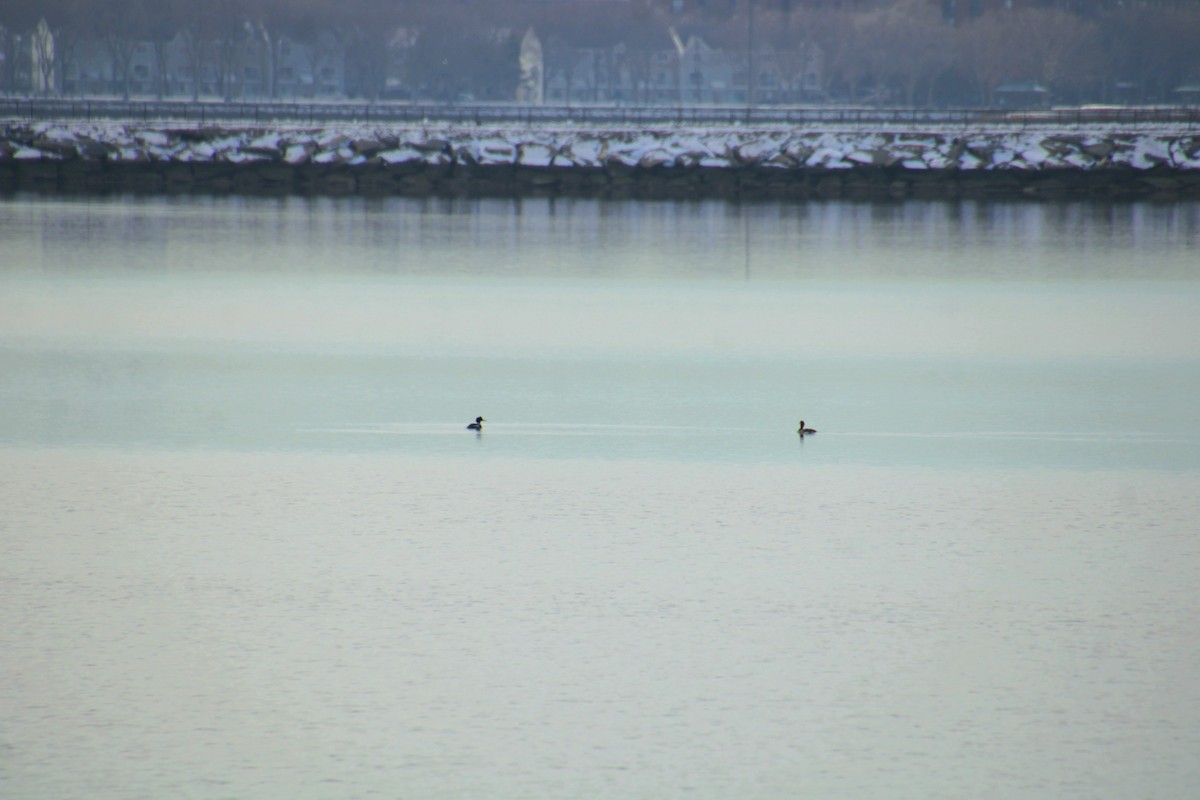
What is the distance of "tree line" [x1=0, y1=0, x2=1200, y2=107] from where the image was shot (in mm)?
64562

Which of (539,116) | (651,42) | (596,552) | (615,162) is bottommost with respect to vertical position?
(596,552)

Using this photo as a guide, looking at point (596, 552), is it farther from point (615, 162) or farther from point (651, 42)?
point (651, 42)

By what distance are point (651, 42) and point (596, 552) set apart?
77.8 metres

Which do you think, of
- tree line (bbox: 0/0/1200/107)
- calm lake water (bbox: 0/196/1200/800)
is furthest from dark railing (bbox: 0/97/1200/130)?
calm lake water (bbox: 0/196/1200/800)

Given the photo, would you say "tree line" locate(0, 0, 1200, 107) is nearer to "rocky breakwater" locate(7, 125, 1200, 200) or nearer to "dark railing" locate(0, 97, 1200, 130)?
"dark railing" locate(0, 97, 1200, 130)

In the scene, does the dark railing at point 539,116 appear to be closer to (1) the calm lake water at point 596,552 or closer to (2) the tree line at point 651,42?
(2) the tree line at point 651,42

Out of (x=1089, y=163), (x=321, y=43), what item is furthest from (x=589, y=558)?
(x=321, y=43)

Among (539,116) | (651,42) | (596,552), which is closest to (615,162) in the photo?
(539,116)

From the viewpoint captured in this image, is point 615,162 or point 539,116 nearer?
point 615,162

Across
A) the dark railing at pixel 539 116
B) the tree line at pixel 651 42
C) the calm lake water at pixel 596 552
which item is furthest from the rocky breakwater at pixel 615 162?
the calm lake water at pixel 596 552

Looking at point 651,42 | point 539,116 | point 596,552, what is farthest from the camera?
point 651,42

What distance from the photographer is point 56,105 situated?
48312mm

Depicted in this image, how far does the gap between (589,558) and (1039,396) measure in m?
4.62

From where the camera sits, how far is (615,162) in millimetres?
37656
